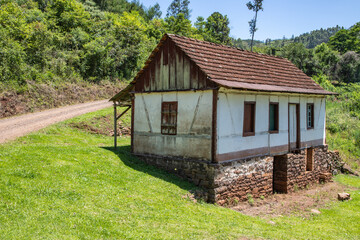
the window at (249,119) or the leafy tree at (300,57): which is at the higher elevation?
the leafy tree at (300,57)

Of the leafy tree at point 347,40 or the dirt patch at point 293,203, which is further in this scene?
the leafy tree at point 347,40

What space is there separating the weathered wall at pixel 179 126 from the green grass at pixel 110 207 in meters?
1.14

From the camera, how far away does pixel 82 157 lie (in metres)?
12.5

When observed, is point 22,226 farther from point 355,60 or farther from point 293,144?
point 355,60

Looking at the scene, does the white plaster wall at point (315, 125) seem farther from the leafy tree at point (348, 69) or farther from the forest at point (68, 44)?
the leafy tree at point (348, 69)

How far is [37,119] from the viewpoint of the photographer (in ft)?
65.1

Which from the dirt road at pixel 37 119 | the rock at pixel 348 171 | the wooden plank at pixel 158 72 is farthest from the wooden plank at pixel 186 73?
the rock at pixel 348 171

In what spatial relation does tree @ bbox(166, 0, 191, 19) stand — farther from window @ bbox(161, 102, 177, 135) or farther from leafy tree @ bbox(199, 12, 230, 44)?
window @ bbox(161, 102, 177, 135)

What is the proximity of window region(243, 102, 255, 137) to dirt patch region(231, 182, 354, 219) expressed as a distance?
2938mm

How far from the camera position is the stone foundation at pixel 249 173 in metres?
12.3

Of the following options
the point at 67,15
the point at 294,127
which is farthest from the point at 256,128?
the point at 67,15

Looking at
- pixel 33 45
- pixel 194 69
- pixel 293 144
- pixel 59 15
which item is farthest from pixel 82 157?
pixel 59 15

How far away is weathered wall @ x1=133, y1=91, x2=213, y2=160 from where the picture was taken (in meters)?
12.6

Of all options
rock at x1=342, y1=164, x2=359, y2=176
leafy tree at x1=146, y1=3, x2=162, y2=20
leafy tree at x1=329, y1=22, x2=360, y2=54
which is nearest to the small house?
rock at x1=342, y1=164, x2=359, y2=176
